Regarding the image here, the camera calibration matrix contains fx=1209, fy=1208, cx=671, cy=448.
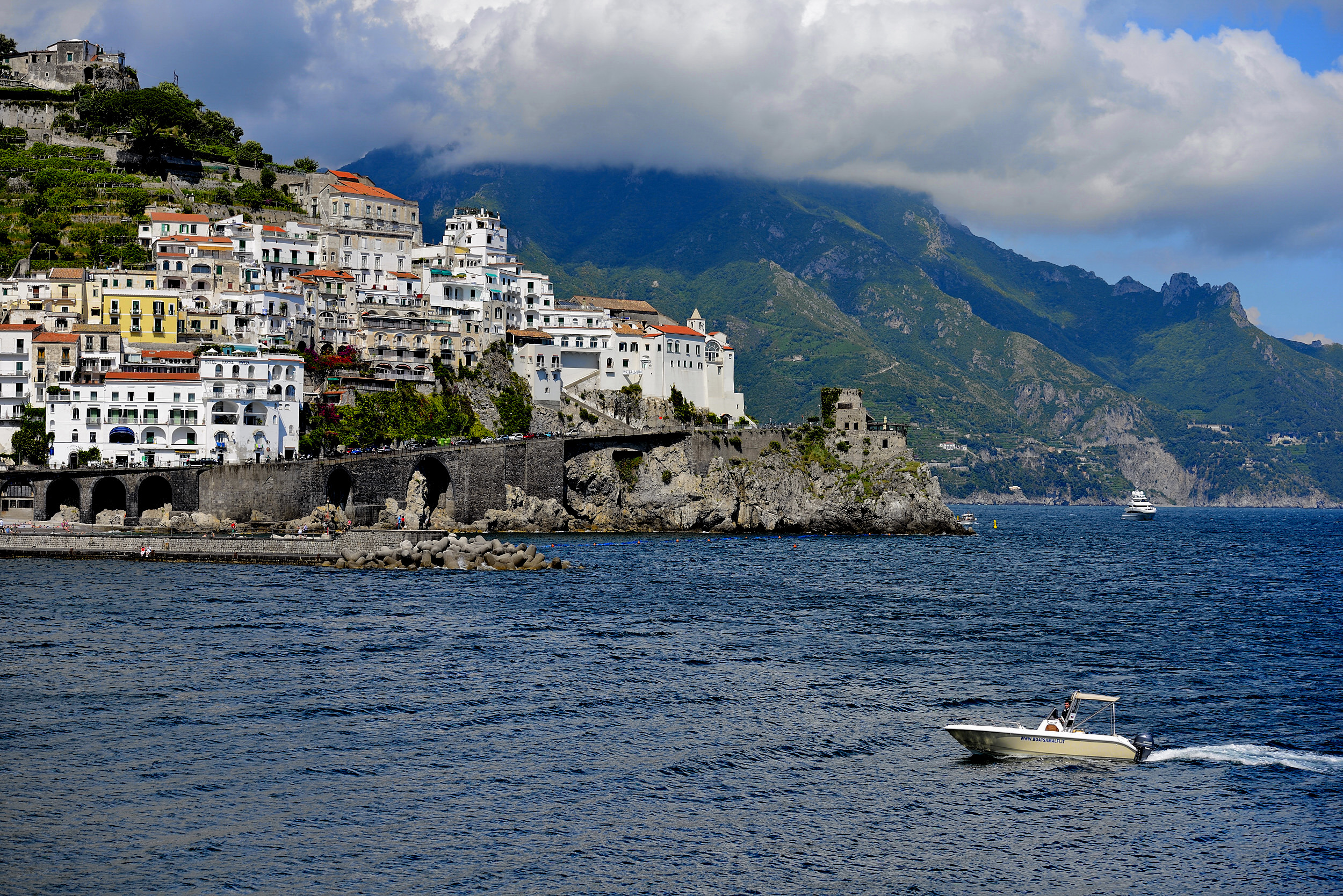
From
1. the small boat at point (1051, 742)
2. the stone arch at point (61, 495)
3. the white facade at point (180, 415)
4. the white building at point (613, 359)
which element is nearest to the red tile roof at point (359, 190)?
the white building at point (613, 359)

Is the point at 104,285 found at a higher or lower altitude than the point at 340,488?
higher

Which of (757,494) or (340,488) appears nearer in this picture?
(340,488)

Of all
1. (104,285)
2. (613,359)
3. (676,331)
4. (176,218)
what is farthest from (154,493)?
(676,331)

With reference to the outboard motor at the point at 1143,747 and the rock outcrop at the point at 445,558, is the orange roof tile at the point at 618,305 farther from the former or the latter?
the outboard motor at the point at 1143,747

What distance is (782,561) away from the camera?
8719 cm

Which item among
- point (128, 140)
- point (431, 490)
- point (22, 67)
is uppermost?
point (22, 67)

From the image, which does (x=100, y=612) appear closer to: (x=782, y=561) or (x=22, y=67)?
(x=782, y=561)

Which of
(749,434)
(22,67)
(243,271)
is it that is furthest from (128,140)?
(749,434)

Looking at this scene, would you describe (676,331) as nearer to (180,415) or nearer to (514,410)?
(514,410)

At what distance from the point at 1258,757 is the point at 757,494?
277ft

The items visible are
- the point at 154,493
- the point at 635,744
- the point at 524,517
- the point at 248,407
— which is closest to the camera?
the point at 635,744

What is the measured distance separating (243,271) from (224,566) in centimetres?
5026

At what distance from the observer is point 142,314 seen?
10812cm

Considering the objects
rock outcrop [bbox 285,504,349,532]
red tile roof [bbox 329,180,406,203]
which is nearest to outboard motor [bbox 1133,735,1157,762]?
rock outcrop [bbox 285,504,349,532]
